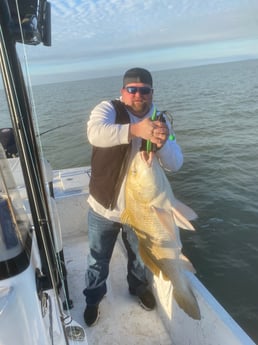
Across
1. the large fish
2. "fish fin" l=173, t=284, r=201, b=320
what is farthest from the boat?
the large fish

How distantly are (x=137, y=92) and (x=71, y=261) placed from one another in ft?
9.65

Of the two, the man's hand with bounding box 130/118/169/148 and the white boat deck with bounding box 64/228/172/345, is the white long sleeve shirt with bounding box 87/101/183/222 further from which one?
the white boat deck with bounding box 64/228/172/345

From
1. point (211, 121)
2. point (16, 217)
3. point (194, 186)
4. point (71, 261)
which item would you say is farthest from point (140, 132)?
point (211, 121)

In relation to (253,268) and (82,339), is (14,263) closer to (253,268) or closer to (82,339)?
(82,339)

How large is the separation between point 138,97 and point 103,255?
1.56 meters

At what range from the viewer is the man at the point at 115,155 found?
94.0 inches

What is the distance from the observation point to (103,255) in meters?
3.37

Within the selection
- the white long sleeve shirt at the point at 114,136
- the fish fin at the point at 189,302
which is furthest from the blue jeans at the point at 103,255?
the fish fin at the point at 189,302

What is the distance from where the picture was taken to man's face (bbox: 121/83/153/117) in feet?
8.83

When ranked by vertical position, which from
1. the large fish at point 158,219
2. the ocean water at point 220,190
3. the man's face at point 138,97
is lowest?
the ocean water at point 220,190

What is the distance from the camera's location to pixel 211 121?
71.5 feet

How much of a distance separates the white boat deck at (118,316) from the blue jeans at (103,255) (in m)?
0.24

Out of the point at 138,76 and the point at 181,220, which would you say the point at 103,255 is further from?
the point at 138,76

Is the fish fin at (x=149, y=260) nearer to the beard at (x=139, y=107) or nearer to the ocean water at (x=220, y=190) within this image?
the beard at (x=139, y=107)
